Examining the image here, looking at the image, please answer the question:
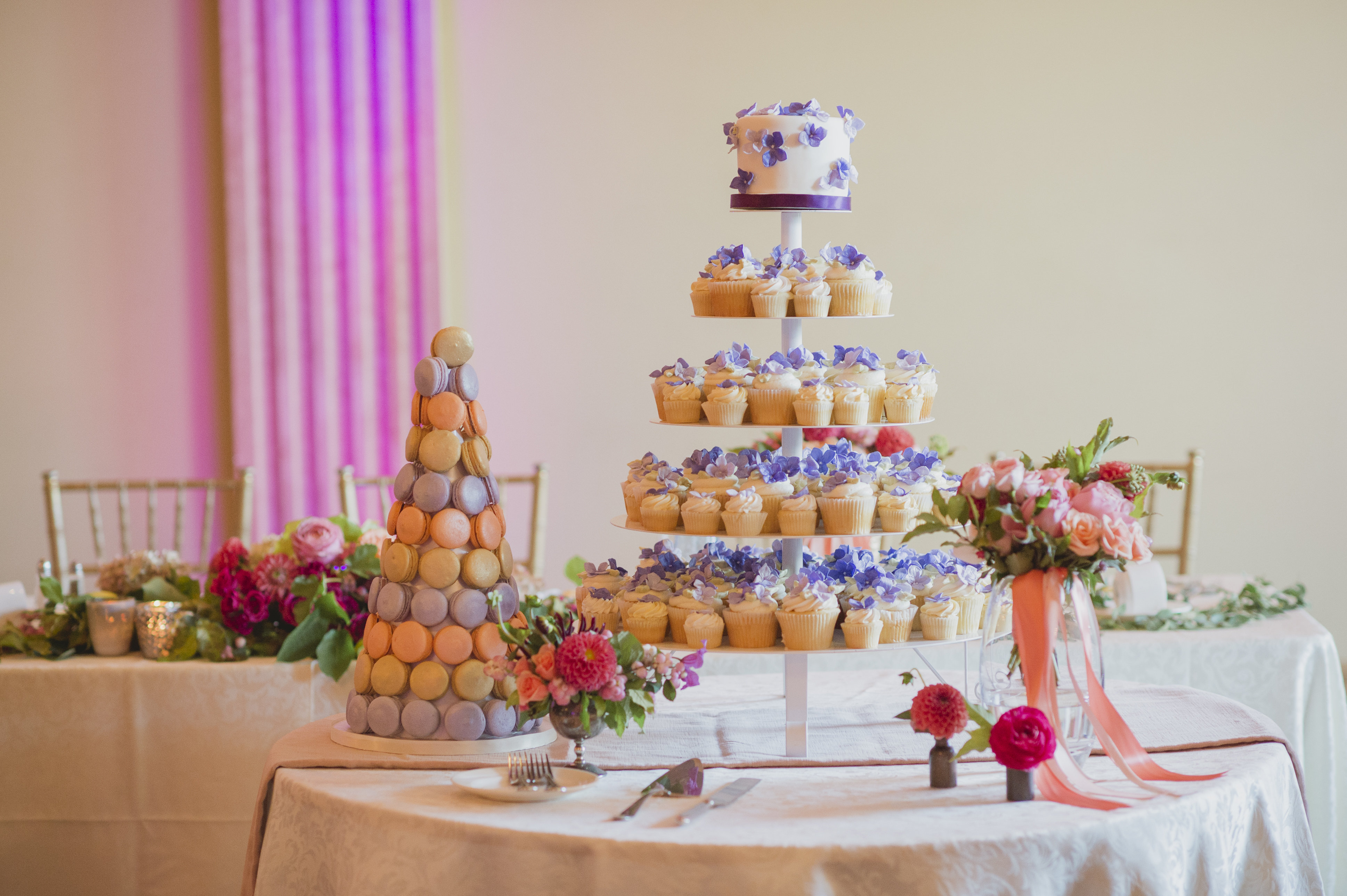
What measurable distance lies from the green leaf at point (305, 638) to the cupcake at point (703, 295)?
113 cm

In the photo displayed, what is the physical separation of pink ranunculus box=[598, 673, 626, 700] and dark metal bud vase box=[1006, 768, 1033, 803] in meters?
0.57

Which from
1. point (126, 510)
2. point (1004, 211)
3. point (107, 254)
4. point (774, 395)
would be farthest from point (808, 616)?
point (107, 254)

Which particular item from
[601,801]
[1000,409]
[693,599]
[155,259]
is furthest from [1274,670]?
[155,259]

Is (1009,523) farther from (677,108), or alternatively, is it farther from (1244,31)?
(1244,31)

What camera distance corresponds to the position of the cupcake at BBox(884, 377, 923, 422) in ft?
6.97

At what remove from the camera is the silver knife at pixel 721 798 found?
1.69 metres

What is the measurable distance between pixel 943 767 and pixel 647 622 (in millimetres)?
523

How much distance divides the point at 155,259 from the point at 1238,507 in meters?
4.43

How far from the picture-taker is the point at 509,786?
1.79 metres

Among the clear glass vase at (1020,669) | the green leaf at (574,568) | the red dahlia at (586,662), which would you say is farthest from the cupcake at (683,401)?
the green leaf at (574,568)

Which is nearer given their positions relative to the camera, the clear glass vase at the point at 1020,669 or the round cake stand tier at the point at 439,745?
the clear glass vase at the point at 1020,669

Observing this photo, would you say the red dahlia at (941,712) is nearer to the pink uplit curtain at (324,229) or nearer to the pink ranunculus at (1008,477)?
the pink ranunculus at (1008,477)

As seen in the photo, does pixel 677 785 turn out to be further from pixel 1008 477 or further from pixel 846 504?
pixel 1008 477

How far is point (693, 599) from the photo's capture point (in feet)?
6.74
